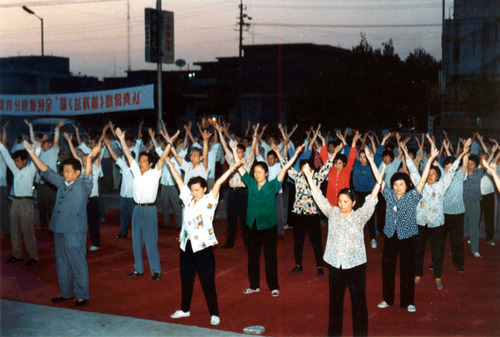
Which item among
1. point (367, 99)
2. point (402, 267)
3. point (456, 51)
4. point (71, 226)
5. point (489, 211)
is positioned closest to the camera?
point (402, 267)

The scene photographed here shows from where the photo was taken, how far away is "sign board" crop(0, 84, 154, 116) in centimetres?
1681

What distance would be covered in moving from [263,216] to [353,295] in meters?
2.29

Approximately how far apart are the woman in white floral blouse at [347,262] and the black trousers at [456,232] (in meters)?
3.62

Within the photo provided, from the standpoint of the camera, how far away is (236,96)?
49.1m

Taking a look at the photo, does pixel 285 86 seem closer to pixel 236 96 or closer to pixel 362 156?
pixel 236 96

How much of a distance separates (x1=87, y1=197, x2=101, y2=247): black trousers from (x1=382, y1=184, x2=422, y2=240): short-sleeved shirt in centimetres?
614

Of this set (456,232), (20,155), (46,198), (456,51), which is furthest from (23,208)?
(456,51)

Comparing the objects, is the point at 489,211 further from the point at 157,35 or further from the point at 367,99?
the point at 367,99

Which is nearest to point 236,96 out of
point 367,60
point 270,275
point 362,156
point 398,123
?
point 367,60

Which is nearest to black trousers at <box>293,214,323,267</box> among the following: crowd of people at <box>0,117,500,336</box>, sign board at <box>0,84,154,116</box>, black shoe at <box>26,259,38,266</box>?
crowd of people at <box>0,117,500,336</box>

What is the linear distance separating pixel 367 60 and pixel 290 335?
3327 cm

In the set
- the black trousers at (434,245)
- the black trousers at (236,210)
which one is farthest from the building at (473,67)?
the black trousers at (434,245)

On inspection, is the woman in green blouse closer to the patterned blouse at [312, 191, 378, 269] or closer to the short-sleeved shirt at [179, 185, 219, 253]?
the short-sleeved shirt at [179, 185, 219, 253]

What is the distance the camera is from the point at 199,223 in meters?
6.79
